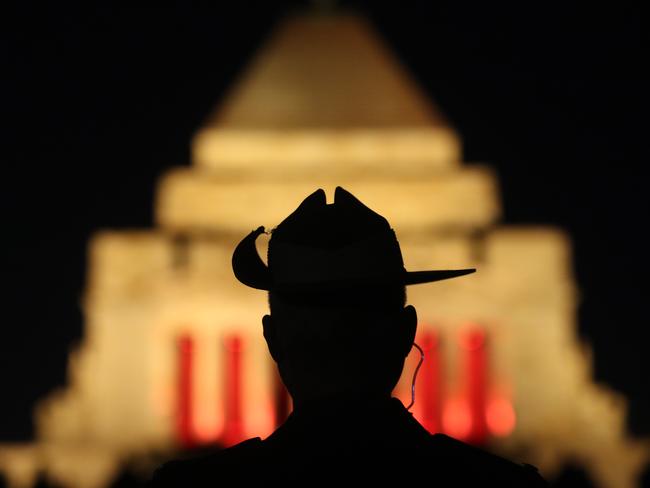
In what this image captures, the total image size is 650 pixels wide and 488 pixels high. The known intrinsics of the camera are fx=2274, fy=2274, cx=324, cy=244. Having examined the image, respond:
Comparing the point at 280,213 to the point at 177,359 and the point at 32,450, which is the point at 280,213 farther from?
the point at 32,450

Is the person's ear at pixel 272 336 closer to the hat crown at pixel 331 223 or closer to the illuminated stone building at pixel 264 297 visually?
the hat crown at pixel 331 223

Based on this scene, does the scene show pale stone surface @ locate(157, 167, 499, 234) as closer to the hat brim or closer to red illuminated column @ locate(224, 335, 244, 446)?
red illuminated column @ locate(224, 335, 244, 446)

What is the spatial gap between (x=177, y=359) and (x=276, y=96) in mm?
6393

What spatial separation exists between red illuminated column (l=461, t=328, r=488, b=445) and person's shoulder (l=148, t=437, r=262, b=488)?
4121 cm

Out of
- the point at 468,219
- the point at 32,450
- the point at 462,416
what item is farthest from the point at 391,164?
the point at 32,450

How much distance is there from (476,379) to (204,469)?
42.9m

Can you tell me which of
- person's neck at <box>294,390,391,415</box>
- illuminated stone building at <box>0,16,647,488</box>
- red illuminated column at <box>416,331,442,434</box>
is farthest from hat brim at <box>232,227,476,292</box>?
illuminated stone building at <box>0,16,647,488</box>

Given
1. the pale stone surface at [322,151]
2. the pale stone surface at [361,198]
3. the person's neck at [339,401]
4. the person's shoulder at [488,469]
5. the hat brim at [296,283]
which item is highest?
the pale stone surface at [322,151]

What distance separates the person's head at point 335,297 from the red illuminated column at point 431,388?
133 feet

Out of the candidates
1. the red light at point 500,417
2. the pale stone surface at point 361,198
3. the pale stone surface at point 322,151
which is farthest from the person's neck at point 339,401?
the pale stone surface at point 322,151

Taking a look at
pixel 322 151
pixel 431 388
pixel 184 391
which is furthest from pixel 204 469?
pixel 322 151

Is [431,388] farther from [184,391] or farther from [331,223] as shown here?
[331,223]

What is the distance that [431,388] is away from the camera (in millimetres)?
47938

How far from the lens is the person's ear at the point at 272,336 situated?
6.53 metres
